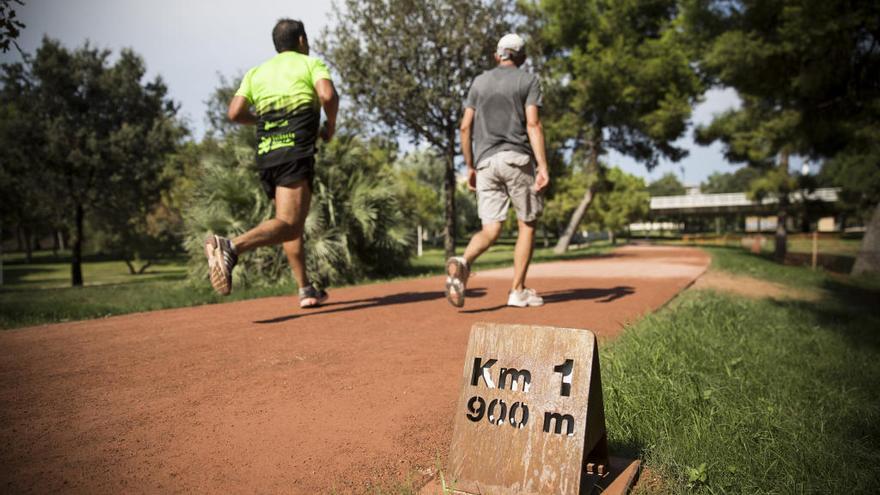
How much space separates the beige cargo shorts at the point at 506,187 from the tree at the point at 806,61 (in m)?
10.8

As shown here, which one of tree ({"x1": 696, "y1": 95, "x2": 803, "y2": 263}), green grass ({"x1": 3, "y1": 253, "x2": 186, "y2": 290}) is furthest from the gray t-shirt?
green grass ({"x1": 3, "y1": 253, "x2": 186, "y2": 290})

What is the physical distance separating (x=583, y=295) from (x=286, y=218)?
3153 millimetres

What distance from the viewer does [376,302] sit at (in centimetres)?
531

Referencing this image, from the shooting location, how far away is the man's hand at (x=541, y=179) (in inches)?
177

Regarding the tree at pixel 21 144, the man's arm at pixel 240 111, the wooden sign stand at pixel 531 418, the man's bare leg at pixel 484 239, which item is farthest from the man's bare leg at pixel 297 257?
the tree at pixel 21 144

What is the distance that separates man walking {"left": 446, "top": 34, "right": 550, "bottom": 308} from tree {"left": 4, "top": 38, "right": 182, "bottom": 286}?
19727 millimetres

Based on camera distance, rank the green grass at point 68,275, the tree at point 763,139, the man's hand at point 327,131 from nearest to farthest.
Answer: the man's hand at point 327,131 → the tree at point 763,139 → the green grass at point 68,275

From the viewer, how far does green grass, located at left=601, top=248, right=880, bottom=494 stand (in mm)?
1858

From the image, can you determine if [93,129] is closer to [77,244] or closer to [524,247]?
[77,244]

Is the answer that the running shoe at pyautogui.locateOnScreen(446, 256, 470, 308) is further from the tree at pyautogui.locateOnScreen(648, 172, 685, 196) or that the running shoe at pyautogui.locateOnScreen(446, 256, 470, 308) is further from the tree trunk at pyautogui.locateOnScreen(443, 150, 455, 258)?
the tree at pyautogui.locateOnScreen(648, 172, 685, 196)

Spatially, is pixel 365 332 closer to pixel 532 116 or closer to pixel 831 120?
pixel 532 116

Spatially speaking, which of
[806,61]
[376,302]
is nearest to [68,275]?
[376,302]

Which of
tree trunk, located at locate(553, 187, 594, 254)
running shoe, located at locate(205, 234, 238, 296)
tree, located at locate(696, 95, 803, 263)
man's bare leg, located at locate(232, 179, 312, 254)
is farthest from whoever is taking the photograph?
tree trunk, located at locate(553, 187, 594, 254)

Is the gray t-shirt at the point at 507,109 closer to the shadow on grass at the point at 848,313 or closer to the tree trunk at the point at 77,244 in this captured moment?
the shadow on grass at the point at 848,313
